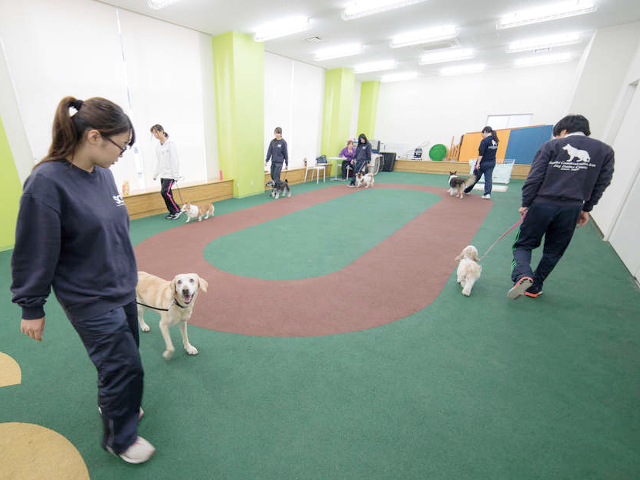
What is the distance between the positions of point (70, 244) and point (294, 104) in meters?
9.55

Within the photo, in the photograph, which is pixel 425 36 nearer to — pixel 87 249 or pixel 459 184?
pixel 459 184

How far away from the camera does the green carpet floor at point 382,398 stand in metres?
1.51

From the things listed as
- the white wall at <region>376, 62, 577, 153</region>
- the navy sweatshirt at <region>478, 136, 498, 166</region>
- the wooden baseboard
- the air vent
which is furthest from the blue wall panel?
the air vent

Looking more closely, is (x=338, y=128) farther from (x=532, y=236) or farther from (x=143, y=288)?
(x=143, y=288)

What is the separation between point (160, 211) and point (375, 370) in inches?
220

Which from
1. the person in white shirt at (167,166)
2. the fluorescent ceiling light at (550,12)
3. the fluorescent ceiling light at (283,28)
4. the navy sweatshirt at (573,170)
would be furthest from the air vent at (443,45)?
the person in white shirt at (167,166)

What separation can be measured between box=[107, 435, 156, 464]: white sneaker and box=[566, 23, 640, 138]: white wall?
33.4 feet

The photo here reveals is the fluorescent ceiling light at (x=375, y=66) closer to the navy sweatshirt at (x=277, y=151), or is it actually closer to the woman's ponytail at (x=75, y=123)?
the navy sweatshirt at (x=277, y=151)

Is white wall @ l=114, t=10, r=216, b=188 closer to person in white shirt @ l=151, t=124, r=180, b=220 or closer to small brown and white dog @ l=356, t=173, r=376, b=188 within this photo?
person in white shirt @ l=151, t=124, r=180, b=220

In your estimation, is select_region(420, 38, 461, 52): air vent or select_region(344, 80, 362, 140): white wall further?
select_region(344, 80, 362, 140): white wall

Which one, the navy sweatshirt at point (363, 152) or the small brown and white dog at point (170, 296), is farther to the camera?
the navy sweatshirt at point (363, 152)

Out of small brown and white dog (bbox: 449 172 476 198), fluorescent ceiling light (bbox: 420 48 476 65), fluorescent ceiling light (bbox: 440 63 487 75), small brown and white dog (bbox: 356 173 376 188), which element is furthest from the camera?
fluorescent ceiling light (bbox: 440 63 487 75)

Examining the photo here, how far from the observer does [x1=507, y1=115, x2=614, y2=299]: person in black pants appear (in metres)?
2.52

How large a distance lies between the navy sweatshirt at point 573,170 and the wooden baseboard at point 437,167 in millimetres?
9058
